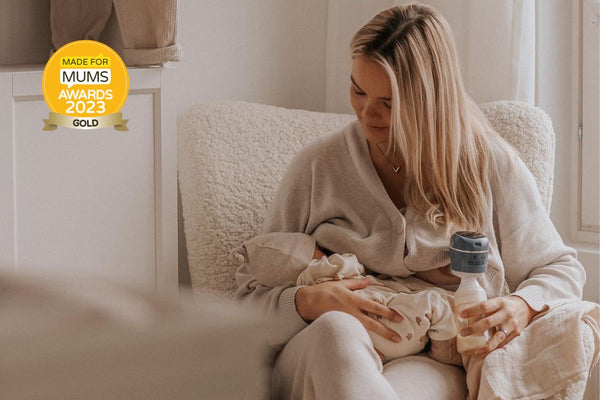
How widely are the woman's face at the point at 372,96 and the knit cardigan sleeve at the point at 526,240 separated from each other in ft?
0.83

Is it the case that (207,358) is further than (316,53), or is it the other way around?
(316,53)

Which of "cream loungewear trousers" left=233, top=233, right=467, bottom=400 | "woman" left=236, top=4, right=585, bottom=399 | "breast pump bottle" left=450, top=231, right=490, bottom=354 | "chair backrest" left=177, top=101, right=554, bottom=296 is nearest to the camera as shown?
"cream loungewear trousers" left=233, top=233, right=467, bottom=400

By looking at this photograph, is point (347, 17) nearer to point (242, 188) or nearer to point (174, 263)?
point (242, 188)

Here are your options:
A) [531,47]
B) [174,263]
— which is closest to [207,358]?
[174,263]

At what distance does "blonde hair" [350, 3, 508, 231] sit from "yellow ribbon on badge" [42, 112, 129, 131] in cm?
47

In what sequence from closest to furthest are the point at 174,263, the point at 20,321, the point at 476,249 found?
the point at 20,321, the point at 476,249, the point at 174,263

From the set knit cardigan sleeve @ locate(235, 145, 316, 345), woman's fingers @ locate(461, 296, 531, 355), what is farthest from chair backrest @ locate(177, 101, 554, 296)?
woman's fingers @ locate(461, 296, 531, 355)

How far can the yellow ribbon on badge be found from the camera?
Result: 4.80 feet

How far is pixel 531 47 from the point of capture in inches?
75.8

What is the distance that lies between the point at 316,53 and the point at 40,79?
1.12 m

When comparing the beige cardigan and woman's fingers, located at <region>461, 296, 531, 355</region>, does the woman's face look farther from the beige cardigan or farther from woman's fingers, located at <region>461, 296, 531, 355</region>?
woman's fingers, located at <region>461, 296, 531, 355</region>

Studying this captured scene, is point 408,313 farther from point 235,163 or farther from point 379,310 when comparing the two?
point 235,163

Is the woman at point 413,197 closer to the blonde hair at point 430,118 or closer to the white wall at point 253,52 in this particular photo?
the blonde hair at point 430,118

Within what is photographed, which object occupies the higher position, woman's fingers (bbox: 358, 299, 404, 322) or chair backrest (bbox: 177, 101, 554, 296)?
chair backrest (bbox: 177, 101, 554, 296)
